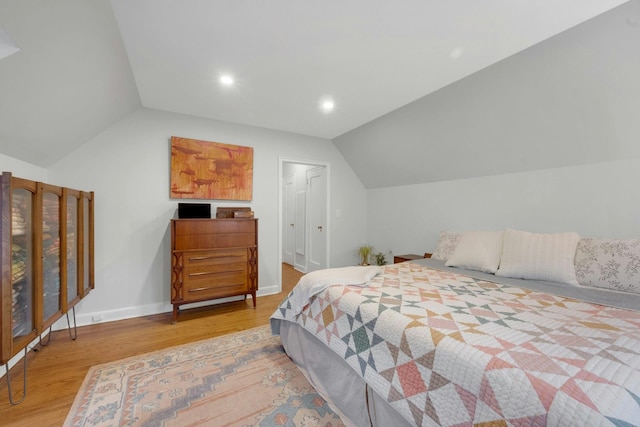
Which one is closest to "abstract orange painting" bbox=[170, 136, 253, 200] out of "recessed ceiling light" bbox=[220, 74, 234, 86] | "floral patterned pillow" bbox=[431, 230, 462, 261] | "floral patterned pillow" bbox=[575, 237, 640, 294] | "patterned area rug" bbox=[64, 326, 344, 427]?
"recessed ceiling light" bbox=[220, 74, 234, 86]

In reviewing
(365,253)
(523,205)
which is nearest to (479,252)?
(523,205)

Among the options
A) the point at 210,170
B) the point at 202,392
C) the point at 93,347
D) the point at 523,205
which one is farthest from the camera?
the point at 210,170

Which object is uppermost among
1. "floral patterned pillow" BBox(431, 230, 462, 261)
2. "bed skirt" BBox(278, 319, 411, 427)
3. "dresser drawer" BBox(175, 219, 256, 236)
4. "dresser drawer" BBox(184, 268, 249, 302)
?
"dresser drawer" BBox(175, 219, 256, 236)

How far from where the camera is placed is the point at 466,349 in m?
1.01

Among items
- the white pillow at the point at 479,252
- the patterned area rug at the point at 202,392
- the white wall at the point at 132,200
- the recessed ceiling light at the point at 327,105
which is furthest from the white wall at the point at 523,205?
the patterned area rug at the point at 202,392

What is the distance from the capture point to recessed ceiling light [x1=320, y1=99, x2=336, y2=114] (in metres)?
2.78

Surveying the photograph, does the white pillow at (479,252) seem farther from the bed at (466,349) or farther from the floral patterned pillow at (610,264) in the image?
the floral patterned pillow at (610,264)

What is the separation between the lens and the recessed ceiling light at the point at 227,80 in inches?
89.2

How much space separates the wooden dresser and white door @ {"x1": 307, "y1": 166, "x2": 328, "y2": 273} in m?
1.55

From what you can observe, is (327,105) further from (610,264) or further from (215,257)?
(610,264)

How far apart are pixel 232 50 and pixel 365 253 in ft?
11.3

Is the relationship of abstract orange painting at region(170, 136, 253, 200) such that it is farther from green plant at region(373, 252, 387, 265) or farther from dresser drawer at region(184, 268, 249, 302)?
green plant at region(373, 252, 387, 265)

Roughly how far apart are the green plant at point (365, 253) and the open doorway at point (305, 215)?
59 cm

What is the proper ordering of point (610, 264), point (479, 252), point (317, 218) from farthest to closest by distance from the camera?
point (317, 218) < point (479, 252) < point (610, 264)
